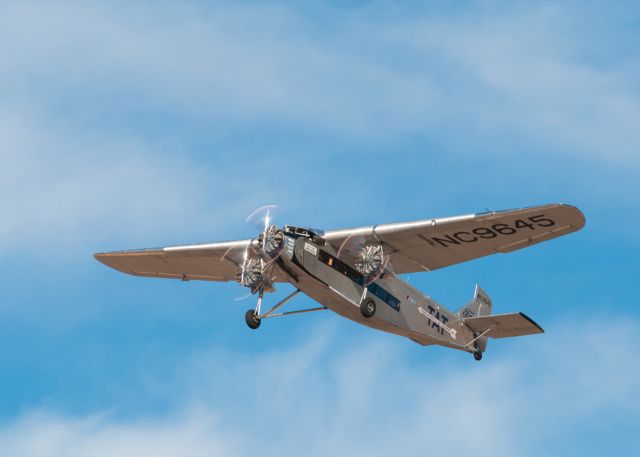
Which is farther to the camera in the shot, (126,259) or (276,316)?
(126,259)

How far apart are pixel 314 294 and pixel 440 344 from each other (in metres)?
6.31

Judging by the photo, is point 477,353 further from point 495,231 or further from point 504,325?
point 495,231

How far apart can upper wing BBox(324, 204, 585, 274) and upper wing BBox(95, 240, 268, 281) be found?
499cm

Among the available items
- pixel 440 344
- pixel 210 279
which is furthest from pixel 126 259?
pixel 440 344

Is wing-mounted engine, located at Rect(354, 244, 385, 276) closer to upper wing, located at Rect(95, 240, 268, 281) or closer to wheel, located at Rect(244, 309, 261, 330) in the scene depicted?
wheel, located at Rect(244, 309, 261, 330)

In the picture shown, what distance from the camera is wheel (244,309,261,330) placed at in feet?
134

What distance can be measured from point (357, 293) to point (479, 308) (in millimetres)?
8790

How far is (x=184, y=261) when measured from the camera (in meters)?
46.6

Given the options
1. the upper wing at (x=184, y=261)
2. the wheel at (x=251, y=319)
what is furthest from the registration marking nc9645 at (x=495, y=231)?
the upper wing at (x=184, y=261)

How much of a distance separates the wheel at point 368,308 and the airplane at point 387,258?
0.03 m

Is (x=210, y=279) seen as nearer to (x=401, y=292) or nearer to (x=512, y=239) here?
(x=401, y=292)

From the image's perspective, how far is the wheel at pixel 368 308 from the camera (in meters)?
40.0

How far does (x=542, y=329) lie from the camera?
42688 millimetres

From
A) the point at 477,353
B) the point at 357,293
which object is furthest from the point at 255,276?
the point at 477,353
